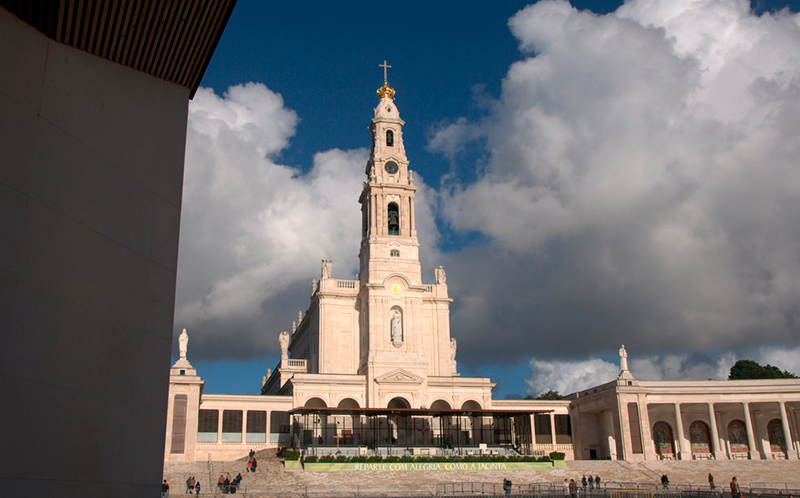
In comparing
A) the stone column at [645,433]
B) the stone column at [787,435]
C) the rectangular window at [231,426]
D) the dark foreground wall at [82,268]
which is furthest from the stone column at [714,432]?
the dark foreground wall at [82,268]

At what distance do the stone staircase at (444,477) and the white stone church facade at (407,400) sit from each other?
5.26 metres

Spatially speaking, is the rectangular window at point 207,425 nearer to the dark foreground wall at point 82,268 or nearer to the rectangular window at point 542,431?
the rectangular window at point 542,431

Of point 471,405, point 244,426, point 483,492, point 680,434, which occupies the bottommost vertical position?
point 483,492

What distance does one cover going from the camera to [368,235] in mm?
70438

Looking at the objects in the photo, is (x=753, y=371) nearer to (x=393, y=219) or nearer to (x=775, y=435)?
(x=775, y=435)

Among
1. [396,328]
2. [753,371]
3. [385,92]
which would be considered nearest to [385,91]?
[385,92]

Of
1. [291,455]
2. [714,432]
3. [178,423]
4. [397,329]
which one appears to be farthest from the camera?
[397,329]

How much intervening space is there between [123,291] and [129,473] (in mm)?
3842

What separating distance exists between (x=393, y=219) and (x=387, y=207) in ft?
4.37

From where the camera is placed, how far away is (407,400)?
2530 inches

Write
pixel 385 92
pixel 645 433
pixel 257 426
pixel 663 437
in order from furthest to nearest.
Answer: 1. pixel 385 92
2. pixel 663 437
3. pixel 257 426
4. pixel 645 433

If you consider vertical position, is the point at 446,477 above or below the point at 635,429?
below

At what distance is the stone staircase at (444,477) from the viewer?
4197 centimetres

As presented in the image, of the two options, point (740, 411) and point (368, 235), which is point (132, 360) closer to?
point (368, 235)
